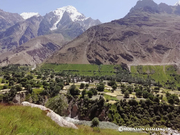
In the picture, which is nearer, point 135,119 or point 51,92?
point 135,119

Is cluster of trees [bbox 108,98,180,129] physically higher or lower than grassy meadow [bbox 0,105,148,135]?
lower

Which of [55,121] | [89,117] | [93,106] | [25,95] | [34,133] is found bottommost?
[89,117]

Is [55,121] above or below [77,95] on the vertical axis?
above

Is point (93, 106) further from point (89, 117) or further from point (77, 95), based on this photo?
point (77, 95)

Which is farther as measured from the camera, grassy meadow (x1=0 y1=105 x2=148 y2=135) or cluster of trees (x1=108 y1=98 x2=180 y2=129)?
cluster of trees (x1=108 y1=98 x2=180 y2=129)

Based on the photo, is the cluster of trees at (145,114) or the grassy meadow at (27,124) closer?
the grassy meadow at (27,124)

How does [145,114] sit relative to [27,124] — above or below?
below

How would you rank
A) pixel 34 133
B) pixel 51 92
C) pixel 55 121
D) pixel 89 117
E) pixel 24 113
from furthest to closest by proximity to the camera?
pixel 51 92
pixel 89 117
pixel 55 121
pixel 24 113
pixel 34 133

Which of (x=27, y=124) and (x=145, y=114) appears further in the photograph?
(x=145, y=114)

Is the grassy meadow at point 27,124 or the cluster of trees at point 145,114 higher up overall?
the grassy meadow at point 27,124

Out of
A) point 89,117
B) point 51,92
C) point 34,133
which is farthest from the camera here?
point 51,92

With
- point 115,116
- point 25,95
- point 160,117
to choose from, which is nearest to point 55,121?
point 115,116

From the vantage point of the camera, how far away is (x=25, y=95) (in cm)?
7906

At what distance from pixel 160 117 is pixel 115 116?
2227 centimetres
